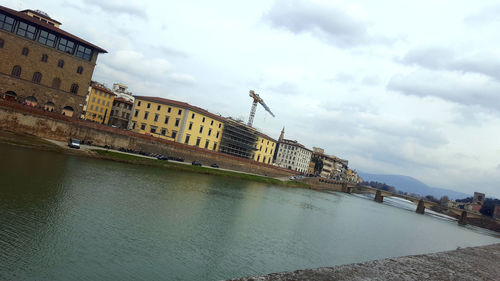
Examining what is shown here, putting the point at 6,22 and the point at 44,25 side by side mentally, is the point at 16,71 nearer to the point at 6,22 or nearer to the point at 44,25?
the point at 6,22

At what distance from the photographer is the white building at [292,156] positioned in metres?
132

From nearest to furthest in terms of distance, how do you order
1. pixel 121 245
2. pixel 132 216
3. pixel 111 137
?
pixel 121 245, pixel 132 216, pixel 111 137

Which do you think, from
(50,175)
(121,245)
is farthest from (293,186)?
(121,245)

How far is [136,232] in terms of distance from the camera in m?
17.8

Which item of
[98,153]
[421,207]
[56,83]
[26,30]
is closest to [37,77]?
[56,83]

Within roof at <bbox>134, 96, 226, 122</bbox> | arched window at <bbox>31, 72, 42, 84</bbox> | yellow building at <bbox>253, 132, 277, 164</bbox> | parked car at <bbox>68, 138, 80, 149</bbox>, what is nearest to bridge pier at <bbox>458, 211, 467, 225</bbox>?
yellow building at <bbox>253, 132, 277, 164</bbox>

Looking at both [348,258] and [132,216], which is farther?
[348,258]

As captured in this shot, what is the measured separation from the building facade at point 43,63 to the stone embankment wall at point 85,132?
27.7 ft

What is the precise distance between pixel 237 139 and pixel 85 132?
1794 inches

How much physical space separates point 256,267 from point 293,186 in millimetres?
68473

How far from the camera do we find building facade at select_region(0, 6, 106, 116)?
47.2m

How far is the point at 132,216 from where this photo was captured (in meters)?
20.7

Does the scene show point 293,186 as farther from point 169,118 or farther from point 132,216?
point 132,216

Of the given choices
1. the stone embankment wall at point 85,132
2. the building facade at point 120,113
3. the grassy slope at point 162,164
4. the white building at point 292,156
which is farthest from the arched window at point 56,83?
the white building at point 292,156
